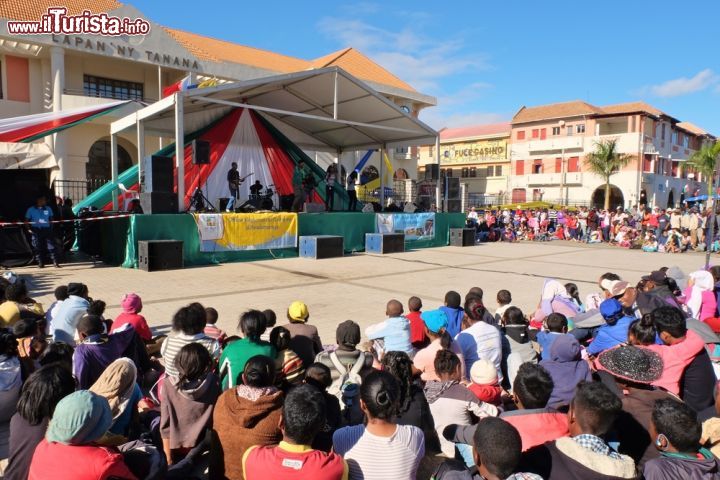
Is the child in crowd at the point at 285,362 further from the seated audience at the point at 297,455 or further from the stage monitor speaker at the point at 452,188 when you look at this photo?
the stage monitor speaker at the point at 452,188

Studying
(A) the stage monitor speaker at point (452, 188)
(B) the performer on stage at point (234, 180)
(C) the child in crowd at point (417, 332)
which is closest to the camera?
(C) the child in crowd at point (417, 332)

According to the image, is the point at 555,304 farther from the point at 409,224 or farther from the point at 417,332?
the point at 409,224

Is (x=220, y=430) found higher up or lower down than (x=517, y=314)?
lower down

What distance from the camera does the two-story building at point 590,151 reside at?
135 feet

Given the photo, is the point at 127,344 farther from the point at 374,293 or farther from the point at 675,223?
the point at 675,223

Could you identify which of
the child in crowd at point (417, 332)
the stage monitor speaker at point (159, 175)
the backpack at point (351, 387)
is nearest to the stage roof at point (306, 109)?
the stage monitor speaker at point (159, 175)

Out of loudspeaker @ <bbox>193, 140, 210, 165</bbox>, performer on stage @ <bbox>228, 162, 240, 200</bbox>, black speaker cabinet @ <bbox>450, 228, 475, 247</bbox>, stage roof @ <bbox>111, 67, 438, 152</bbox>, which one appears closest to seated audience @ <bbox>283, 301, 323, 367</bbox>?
stage roof @ <bbox>111, 67, 438, 152</bbox>

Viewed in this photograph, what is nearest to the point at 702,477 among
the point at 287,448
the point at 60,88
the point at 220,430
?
the point at 287,448

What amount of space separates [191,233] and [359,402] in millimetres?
9803

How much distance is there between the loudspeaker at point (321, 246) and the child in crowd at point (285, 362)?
32.5 ft

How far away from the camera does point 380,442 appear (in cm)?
243

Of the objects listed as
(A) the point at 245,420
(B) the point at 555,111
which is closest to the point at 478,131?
(B) the point at 555,111

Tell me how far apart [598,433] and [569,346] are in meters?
1.08

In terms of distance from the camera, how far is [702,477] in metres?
Result: 2.09
